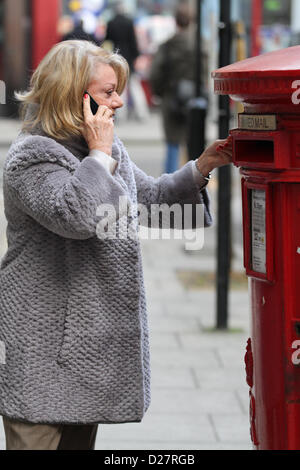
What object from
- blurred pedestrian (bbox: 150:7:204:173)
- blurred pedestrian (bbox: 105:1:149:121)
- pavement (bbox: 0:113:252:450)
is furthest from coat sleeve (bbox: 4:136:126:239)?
blurred pedestrian (bbox: 105:1:149:121)

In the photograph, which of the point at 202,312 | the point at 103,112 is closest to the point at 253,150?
the point at 103,112

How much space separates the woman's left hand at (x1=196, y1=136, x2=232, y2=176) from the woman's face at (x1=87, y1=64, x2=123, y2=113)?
1.18 feet

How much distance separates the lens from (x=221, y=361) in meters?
5.73

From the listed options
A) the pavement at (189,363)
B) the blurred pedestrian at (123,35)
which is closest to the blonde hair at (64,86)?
the pavement at (189,363)

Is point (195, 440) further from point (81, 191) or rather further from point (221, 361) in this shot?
point (81, 191)

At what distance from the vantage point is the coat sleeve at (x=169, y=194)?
350 centimetres

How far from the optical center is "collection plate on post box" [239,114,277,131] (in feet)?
9.62

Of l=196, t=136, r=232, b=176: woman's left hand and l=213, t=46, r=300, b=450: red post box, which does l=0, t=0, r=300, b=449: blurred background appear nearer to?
l=196, t=136, r=232, b=176: woman's left hand

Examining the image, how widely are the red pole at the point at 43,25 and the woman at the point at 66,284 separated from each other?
16.3 metres

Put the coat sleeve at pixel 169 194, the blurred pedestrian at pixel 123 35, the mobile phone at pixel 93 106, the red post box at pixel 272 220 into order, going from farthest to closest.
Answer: the blurred pedestrian at pixel 123 35, the coat sleeve at pixel 169 194, the mobile phone at pixel 93 106, the red post box at pixel 272 220

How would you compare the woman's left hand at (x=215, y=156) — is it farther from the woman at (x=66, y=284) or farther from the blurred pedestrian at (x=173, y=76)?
the blurred pedestrian at (x=173, y=76)

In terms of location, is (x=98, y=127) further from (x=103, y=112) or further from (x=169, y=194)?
(x=169, y=194)

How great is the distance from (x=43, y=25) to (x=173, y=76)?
9594mm

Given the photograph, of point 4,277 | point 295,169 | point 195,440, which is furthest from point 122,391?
point 195,440
